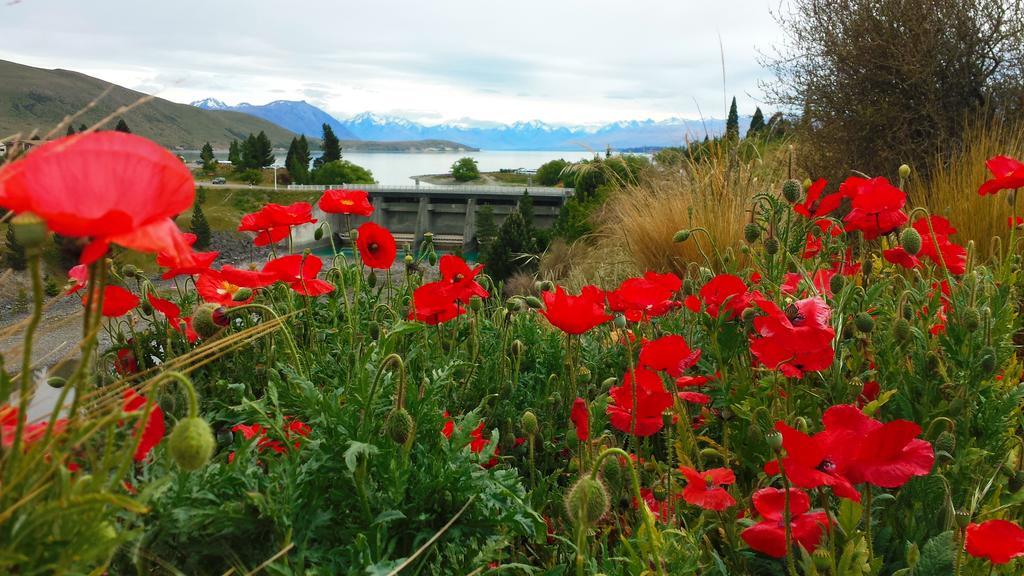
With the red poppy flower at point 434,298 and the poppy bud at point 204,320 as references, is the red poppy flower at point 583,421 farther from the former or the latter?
the poppy bud at point 204,320

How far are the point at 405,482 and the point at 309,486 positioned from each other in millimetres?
140

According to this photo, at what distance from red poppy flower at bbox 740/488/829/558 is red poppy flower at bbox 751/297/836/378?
0.27 meters

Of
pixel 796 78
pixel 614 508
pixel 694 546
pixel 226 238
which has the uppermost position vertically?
pixel 796 78

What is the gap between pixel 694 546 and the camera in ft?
3.75

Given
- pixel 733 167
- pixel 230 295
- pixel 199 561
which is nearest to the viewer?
pixel 199 561

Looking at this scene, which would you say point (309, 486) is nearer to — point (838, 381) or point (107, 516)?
point (107, 516)

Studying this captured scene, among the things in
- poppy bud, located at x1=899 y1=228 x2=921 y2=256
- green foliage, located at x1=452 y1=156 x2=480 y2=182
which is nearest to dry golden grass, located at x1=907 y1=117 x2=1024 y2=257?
poppy bud, located at x1=899 y1=228 x2=921 y2=256

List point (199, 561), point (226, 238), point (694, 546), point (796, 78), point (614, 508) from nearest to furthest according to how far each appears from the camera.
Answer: point (199, 561), point (694, 546), point (614, 508), point (796, 78), point (226, 238)

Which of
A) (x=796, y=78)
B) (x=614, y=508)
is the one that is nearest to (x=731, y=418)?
(x=614, y=508)

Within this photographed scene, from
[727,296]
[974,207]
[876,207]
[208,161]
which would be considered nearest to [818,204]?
[876,207]

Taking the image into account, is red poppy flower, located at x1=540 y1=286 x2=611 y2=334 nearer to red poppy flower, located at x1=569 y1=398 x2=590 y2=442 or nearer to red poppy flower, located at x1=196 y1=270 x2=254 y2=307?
red poppy flower, located at x1=569 y1=398 x2=590 y2=442

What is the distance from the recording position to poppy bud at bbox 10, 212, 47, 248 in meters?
0.55

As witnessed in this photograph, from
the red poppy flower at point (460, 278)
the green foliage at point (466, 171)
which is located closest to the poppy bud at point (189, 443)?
the red poppy flower at point (460, 278)

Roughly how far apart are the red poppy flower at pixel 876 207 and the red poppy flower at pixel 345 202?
135 centimetres
